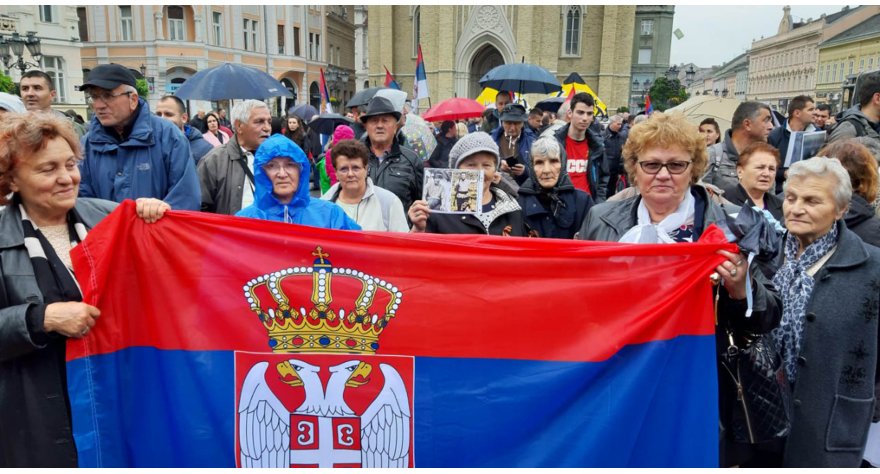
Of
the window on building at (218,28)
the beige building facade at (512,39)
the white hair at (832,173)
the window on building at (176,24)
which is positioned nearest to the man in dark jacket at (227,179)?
the white hair at (832,173)

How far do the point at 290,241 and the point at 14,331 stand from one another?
112 centimetres

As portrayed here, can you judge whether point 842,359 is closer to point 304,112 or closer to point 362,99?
point 362,99

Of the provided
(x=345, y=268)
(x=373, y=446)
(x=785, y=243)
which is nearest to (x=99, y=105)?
(x=345, y=268)

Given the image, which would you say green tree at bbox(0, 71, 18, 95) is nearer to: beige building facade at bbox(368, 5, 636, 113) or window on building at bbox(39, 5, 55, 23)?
window on building at bbox(39, 5, 55, 23)

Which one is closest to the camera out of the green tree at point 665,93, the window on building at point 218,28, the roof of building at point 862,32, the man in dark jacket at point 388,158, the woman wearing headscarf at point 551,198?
the woman wearing headscarf at point 551,198

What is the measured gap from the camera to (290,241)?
8.81 feet

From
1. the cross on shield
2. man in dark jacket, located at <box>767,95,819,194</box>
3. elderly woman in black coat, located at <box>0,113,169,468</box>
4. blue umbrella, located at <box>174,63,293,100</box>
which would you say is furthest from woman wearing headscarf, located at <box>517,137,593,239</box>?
blue umbrella, located at <box>174,63,293,100</box>

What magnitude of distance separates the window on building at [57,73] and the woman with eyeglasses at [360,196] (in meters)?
32.3

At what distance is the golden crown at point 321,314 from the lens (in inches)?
103

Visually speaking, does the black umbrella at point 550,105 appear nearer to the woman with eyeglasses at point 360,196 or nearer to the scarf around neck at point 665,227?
the woman with eyeglasses at point 360,196

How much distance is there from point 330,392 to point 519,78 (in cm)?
939

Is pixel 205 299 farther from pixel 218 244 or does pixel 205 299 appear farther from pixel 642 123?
pixel 642 123

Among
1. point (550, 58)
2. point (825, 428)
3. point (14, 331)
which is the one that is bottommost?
point (825, 428)

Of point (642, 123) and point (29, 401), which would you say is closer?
point (29, 401)
